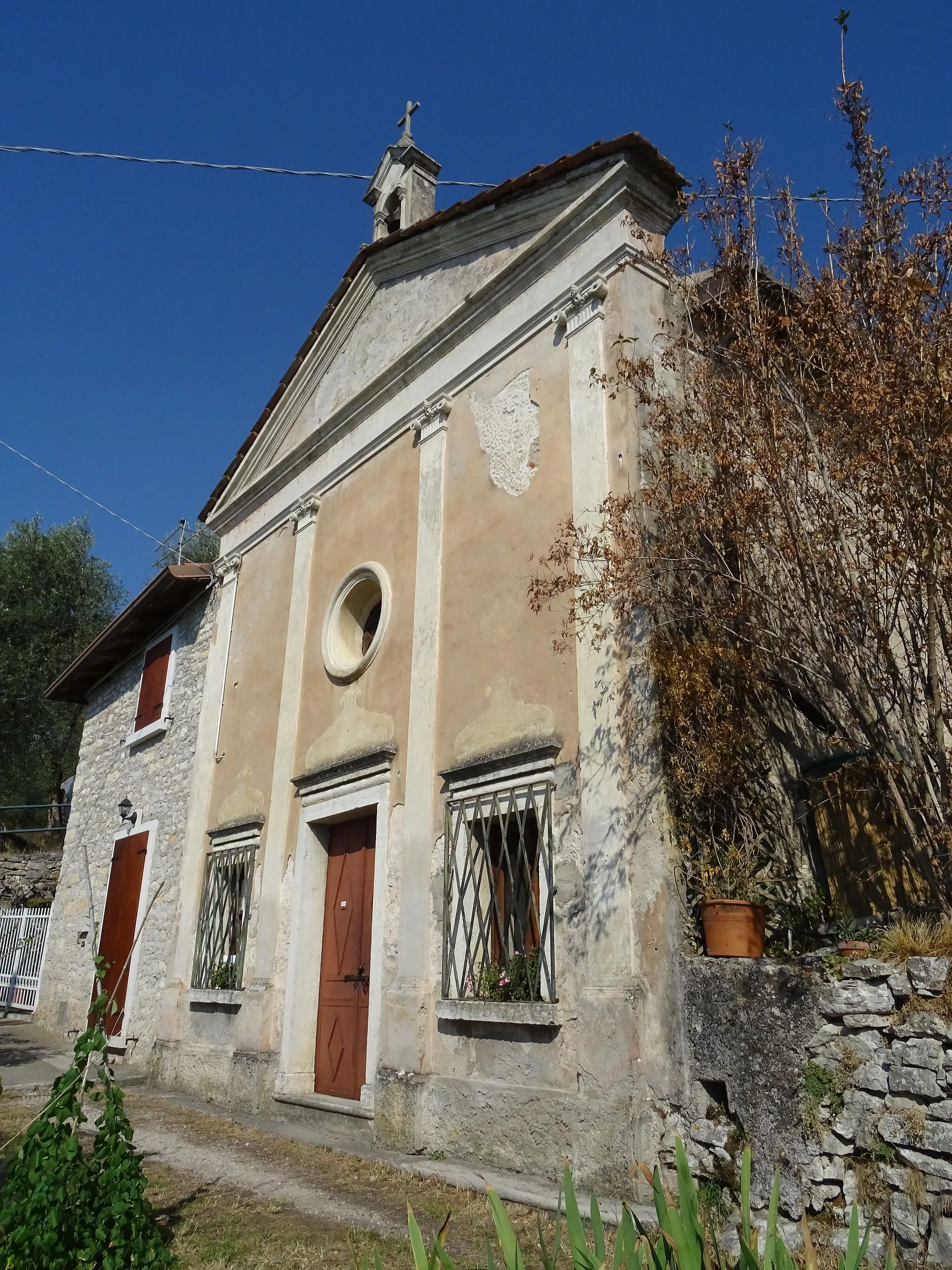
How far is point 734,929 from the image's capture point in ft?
15.8

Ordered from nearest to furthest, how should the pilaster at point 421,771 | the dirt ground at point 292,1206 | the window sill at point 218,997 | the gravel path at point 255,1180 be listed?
the dirt ground at point 292,1206, the gravel path at point 255,1180, the pilaster at point 421,771, the window sill at point 218,997

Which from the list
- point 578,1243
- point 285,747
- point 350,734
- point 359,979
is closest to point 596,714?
point 350,734

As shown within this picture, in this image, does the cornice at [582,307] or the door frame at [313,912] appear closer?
the cornice at [582,307]

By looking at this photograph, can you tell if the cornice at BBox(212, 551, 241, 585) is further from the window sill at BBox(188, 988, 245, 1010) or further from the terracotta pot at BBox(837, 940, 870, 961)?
the terracotta pot at BBox(837, 940, 870, 961)

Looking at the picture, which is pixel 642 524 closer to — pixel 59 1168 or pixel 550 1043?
pixel 550 1043

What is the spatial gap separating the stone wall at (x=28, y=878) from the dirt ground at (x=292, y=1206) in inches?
404

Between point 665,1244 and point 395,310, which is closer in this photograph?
point 665,1244

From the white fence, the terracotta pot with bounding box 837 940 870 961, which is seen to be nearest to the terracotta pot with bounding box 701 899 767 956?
the terracotta pot with bounding box 837 940 870 961

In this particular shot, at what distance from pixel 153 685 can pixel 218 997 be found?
5033mm

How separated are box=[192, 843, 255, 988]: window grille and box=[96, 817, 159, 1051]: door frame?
1216mm

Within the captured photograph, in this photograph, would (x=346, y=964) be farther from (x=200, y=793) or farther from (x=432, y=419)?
(x=432, y=419)

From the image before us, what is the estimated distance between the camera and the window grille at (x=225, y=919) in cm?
873

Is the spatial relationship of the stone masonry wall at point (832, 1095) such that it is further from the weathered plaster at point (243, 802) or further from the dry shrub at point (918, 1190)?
the weathered plaster at point (243, 802)

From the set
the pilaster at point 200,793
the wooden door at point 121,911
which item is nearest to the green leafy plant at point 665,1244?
the pilaster at point 200,793
